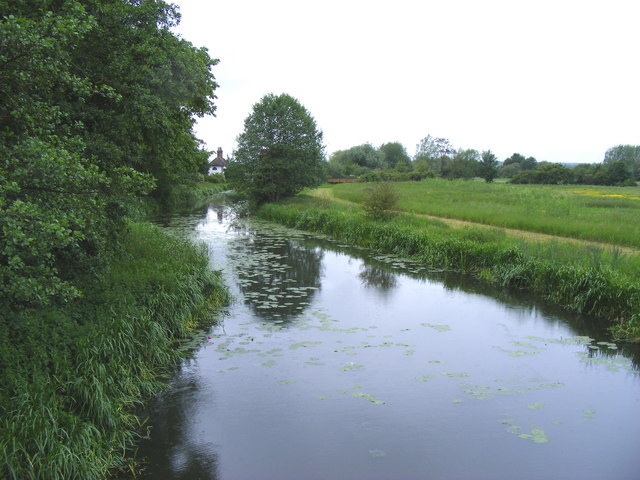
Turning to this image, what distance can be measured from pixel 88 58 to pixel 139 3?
1880 millimetres

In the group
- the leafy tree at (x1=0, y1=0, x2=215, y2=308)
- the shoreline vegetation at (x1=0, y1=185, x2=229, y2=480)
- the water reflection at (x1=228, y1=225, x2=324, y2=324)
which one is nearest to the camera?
the leafy tree at (x1=0, y1=0, x2=215, y2=308)

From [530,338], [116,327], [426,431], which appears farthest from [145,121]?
[530,338]

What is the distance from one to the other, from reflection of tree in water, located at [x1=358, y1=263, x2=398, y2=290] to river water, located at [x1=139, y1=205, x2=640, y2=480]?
147 centimetres

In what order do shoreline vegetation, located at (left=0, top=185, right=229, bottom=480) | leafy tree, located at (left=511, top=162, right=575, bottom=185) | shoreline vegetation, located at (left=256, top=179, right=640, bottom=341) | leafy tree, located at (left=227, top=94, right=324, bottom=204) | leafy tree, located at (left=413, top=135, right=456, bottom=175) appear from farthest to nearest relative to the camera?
leafy tree, located at (left=413, top=135, right=456, bottom=175)
leafy tree, located at (left=511, top=162, right=575, bottom=185)
leafy tree, located at (left=227, top=94, right=324, bottom=204)
shoreline vegetation, located at (left=256, top=179, right=640, bottom=341)
shoreline vegetation, located at (left=0, top=185, right=229, bottom=480)

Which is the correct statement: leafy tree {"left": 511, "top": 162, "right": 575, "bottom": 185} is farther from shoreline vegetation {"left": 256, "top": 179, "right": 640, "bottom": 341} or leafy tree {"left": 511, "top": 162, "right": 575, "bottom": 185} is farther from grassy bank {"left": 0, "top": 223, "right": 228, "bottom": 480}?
grassy bank {"left": 0, "top": 223, "right": 228, "bottom": 480}

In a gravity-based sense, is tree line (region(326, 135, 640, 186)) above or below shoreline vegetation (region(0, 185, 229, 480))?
above

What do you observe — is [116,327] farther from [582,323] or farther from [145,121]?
[582,323]

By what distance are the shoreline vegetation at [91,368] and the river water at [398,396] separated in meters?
0.37

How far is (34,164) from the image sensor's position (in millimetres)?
4219

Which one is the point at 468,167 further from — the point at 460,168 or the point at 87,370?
the point at 87,370

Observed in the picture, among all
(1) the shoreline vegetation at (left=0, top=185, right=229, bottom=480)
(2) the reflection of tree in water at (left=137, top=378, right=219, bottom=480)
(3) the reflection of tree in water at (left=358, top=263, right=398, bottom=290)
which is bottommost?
(2) the reflection of tree in water at (left=137, top=378, right=219, bottom=480)

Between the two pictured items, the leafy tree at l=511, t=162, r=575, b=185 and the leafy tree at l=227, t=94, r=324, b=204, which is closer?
the leafy tree at l=227, t=94, r=324, b=204

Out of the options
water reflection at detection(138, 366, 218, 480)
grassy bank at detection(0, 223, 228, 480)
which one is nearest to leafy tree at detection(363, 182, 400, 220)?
grassy bank at detection(0, 223, 228, 480)

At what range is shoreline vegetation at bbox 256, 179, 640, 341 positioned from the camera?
9.55 meters
